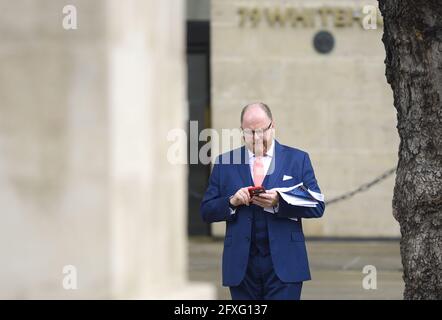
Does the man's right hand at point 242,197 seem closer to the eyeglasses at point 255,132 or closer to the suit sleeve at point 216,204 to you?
the suit sleeve at point 216,204

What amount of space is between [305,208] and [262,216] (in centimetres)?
24

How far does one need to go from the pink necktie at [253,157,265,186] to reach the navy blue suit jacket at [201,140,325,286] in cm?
3

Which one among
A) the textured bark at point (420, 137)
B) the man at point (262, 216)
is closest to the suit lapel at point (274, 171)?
the man at point (262, 216)

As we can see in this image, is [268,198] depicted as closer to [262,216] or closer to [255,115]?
[262,216]

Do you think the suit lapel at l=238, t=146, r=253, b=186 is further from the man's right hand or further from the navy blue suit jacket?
the man's right hand

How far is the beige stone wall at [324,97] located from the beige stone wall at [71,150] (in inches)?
467

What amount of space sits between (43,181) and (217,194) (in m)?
1.56

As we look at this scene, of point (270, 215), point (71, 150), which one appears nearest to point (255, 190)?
point (270, 215)

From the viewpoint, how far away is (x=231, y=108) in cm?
1633

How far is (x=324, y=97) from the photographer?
53.8 ft

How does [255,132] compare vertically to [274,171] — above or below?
above

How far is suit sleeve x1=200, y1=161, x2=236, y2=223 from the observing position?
555 centimetres

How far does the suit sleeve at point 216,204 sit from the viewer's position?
5551mm
